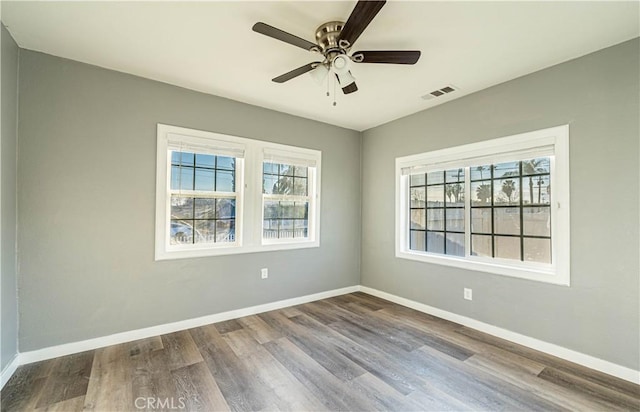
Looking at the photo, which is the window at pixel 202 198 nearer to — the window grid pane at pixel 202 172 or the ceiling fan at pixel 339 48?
the window grid pane at pixel 202 172

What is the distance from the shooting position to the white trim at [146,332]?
2.38 metres

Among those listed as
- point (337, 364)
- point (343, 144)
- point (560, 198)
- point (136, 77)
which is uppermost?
point (136, 77)

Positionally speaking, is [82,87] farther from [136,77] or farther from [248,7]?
[248,7]

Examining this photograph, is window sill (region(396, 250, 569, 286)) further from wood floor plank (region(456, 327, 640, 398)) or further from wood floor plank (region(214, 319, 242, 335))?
wood floor plank (region(214, 319, 242, 335))

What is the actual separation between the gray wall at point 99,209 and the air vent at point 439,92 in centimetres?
222

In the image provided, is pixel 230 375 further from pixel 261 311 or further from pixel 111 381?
pixel 261 311

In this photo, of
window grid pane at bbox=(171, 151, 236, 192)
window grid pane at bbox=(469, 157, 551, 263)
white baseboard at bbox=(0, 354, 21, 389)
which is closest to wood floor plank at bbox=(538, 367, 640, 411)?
window grid pane at bbox=(469, 157, 551, 263)

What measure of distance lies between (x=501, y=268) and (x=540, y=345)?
2.43 feet

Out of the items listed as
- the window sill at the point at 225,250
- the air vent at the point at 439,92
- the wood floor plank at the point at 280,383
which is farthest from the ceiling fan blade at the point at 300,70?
the wood floor plank at the point at 280,383

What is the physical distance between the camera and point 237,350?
2582 millimetres

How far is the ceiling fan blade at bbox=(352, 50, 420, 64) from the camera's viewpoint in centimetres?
193

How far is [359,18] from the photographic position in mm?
1613

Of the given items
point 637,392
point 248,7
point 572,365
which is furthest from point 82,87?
point 637,392

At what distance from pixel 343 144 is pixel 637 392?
388cm
